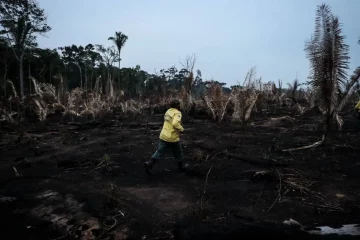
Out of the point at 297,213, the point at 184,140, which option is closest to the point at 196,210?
the point at 297,213

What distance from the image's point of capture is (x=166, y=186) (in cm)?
541

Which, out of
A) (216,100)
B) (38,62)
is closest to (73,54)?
(38,62)

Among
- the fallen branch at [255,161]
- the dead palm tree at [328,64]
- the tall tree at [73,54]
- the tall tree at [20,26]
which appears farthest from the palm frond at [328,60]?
the tall tree at [73,54]

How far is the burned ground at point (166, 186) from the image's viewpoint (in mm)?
3971

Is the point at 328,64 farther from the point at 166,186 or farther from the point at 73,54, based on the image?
the point at 73,54

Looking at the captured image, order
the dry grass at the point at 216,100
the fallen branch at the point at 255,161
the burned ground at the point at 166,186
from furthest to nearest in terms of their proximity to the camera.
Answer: the dry grass at the point at 216,100 → the fallen branch at the point at 255,161 → the burned ground at the point at 166,186

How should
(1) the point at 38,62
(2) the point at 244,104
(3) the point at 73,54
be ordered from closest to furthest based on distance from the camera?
1. (2) the point at 244,104
2. (1) the point at 38,62
3. (3) the point at 73,54

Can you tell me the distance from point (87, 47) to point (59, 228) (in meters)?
47.8

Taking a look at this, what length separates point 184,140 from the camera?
9266mm

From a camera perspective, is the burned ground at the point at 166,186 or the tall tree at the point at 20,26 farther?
the tall tree at the point at 20,26

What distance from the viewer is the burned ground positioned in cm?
397

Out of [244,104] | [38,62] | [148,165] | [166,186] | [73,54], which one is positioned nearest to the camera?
[166,186]

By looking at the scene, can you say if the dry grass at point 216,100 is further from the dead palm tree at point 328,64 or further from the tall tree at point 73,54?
Result: the tall tree at point 73,54

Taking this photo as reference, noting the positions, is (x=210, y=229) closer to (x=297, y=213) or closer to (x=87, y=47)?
(x=297, y=213)
